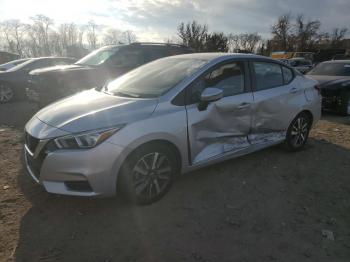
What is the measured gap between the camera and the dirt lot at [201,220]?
2.93 metres

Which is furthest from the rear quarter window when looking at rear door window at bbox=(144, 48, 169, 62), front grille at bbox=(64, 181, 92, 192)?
rear door window at bbox=(144, 48, 169, 62)

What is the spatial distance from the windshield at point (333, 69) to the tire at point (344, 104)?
1.21 metres

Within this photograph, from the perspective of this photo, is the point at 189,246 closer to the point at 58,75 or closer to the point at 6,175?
the point at 6,175

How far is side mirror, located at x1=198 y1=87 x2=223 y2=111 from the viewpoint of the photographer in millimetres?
3752

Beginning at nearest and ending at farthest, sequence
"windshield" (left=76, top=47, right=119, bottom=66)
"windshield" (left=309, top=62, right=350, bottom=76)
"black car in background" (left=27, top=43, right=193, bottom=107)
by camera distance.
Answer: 1. "black car in background" (left=27, top=43, right=193, bottom=107)
2. "windshield" (left=76, top=47, right=119, bottom=66)
3. "windshield" (left=309, top=62, right=350, bottom=76)

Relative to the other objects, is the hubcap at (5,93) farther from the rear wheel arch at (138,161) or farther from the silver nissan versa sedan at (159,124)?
the rear wheel arch at (138,161)

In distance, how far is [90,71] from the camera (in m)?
7.79

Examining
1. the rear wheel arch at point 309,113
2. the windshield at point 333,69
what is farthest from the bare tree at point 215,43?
the rear wheel arch at point 309,113

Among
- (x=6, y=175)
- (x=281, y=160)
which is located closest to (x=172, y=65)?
(x=281, y=160)

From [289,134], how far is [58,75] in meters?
5.08

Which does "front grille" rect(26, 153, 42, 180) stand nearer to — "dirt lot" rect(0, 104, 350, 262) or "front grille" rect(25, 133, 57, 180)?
"front grille" rect(25, 133, 57, 180)

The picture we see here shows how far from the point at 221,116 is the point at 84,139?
1.73m

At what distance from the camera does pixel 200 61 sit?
4.30 m

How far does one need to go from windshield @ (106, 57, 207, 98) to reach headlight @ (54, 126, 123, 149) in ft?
2.80
